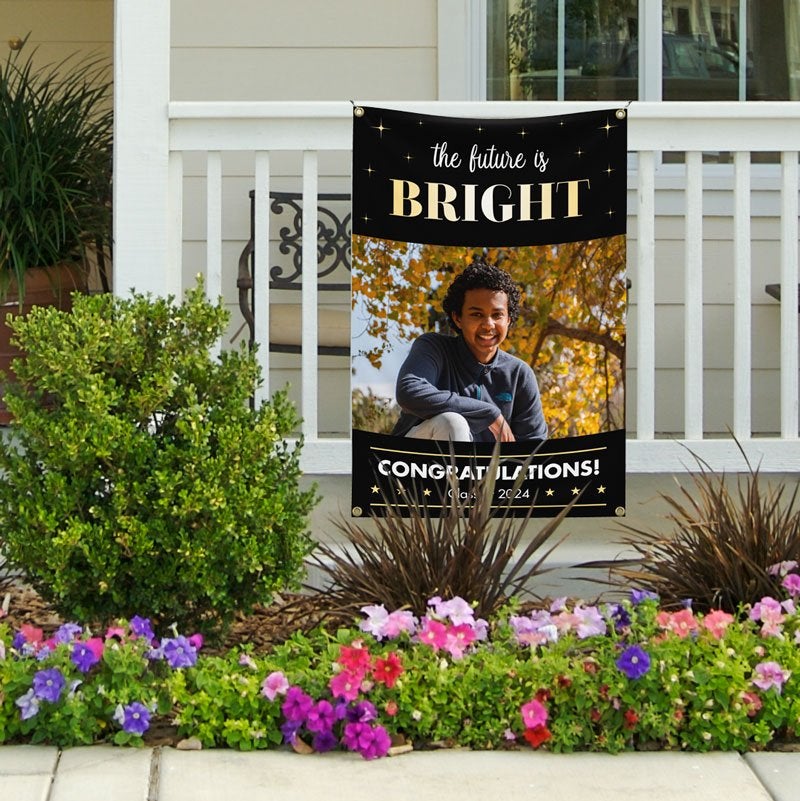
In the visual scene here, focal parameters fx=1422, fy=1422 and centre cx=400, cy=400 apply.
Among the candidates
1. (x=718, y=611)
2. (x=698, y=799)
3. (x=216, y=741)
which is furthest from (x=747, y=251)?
(x=216, y=741)

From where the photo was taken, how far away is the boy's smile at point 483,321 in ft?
14.3

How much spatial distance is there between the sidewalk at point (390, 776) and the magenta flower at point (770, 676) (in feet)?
0.54

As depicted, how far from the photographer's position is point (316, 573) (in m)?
4.62

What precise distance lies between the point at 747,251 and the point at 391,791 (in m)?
A: 2.28

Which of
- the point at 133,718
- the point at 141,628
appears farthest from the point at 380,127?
the point at 133,718

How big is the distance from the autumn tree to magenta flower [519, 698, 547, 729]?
1195mm

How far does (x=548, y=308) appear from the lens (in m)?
4.38

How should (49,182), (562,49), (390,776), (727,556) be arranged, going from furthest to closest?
(562,49) → (49,182) → (727,556) → (390,776)

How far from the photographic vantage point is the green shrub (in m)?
3.60

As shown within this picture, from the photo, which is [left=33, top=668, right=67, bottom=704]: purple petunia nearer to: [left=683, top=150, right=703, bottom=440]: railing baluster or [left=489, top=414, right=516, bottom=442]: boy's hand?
[left=489, top=414, right=516, bottom=442]: boy's hand

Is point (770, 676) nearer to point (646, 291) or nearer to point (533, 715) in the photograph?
point (533, 715)

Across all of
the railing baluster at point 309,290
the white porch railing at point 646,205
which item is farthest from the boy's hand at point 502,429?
the railing baluster at point 309,290

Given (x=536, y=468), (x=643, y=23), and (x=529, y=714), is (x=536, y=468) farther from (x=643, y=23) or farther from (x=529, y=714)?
(x=643, y=23)

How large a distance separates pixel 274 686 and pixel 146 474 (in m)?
0.66
